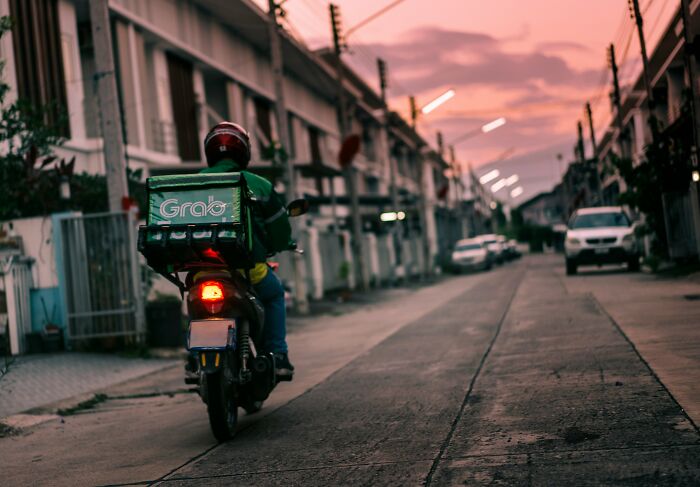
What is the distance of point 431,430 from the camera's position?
6.12 metres

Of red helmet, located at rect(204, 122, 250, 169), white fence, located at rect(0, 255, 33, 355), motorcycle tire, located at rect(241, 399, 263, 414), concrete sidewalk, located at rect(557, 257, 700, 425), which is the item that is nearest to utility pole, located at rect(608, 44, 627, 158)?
concrete sidewalk, located at rect(557, 257, 700, 425)

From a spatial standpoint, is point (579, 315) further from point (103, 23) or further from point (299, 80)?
point (299, 80)

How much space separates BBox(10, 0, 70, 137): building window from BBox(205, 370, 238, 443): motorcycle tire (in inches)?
582

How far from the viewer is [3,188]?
13.8 meters

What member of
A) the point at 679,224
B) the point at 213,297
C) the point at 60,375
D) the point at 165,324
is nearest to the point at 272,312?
the point at 213,297

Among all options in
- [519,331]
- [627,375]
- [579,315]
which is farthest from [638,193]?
[627,375]

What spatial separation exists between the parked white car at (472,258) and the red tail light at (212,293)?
1845 inches

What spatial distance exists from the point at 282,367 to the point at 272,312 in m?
0.40

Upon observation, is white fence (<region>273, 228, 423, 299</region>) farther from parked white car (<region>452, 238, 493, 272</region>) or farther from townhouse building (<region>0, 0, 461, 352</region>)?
parked white car (<region>452, 238, 493, 272</region>)

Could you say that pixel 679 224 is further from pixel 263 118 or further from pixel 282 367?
pixel 282 367

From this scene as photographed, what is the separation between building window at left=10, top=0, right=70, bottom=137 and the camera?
20672mm

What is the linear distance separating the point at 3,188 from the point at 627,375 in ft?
31.1

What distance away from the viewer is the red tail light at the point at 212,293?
20.7 feet

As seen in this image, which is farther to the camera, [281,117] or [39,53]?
[281,117]
